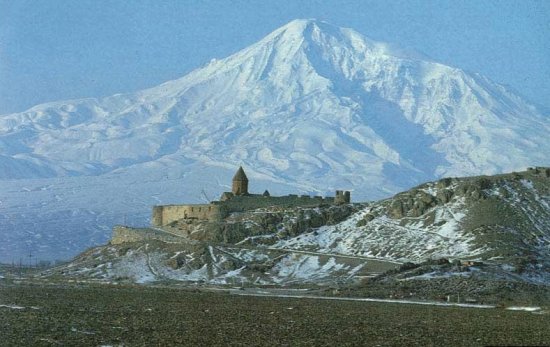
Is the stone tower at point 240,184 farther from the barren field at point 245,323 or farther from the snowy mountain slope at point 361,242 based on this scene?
the barren field at point 245,323

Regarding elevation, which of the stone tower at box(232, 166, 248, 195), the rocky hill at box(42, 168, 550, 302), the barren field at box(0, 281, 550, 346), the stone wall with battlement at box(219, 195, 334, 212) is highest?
the stone tower at box(232, 166, 248, 195)

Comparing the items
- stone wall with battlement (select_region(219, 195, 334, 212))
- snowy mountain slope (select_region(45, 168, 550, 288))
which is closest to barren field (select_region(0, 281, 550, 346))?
snowy mountain slope (select_region(45, 168, 550, 288))

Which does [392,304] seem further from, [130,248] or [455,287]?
[130,248]

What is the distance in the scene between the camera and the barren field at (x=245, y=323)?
111 feet

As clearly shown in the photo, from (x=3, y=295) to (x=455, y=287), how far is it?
95.1ft

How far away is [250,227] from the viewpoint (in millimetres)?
96875

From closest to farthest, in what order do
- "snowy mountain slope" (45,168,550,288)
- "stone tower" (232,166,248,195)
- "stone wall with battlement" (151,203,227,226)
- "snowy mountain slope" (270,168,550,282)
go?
"snowy mountain slope" (45,168,550,288) → "snowy mountain slope" (270,168,550,282) → "stone wall with battlement" (151,203,227,226) → "stone tower" (232,166,248,195)

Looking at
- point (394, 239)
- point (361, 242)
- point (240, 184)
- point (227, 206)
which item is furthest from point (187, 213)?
point (394, 239)

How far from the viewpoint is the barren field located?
3391 centimetres

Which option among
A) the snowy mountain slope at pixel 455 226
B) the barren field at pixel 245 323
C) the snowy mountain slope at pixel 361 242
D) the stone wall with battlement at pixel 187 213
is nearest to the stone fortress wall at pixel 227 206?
the stone wall with battlement at pixel 187 213

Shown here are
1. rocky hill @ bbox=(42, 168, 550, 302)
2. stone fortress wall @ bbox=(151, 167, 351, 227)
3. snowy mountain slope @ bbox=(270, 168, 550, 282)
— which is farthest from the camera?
stone fortress wall @ bbox=(151, 167, 351, 227)

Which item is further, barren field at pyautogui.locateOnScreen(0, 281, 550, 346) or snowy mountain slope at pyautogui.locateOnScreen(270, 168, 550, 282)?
snowy mountain slope at pyautogui.locateOnScreen(270, 168, 550, 282)

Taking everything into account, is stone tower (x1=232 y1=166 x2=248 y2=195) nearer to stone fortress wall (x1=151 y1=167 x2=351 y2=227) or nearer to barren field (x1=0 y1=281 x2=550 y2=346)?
stone fortress wall (x1=151 y1=167 x2=351 y2=227)

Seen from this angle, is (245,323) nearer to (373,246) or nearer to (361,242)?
(373,246)
